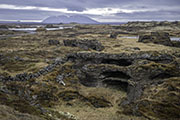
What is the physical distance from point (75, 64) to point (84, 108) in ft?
34.4

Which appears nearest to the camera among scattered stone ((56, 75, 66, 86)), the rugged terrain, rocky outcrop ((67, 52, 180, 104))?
the rugged terrain

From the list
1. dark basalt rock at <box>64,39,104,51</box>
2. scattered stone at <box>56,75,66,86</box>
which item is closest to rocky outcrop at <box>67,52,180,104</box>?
scattered stone at <box>56,75,66,86</box>

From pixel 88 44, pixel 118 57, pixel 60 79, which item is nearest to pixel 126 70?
pixel 118 57

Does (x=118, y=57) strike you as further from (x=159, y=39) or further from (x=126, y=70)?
(x=159, y=39)

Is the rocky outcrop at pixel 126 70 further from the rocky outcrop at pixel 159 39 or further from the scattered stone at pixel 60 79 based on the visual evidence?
the rocky outcrop at pixel 159 39

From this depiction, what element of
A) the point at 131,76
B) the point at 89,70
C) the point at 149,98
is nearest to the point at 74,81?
the point at 89,70

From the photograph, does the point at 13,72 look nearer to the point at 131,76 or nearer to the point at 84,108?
the point at 84,108

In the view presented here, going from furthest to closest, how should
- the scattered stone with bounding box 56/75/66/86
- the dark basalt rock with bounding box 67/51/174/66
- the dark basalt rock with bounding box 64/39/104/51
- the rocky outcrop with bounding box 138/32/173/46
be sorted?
the rocky outcrop with bounding box 138/32/173/46 < the dark basalt rock with bounding box 64/39/104/51 < the scattered stone with bounding box 56/75/66/86 < the dark basalt rock with bounding box 67/51/174/66

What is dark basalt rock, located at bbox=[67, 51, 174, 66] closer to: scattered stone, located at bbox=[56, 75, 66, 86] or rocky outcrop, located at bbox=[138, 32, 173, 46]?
scattered stone, located at bbox=[56, 75, 66, 86]

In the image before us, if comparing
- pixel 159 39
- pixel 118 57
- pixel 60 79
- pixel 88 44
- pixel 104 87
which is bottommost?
pixel 104 87

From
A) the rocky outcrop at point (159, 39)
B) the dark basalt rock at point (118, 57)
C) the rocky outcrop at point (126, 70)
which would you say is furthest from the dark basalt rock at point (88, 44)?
the rocky outcrop at point (159, 39)

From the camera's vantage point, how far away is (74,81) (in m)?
30.7

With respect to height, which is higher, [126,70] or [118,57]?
[118,57]

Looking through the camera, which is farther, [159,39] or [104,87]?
[159,39]
